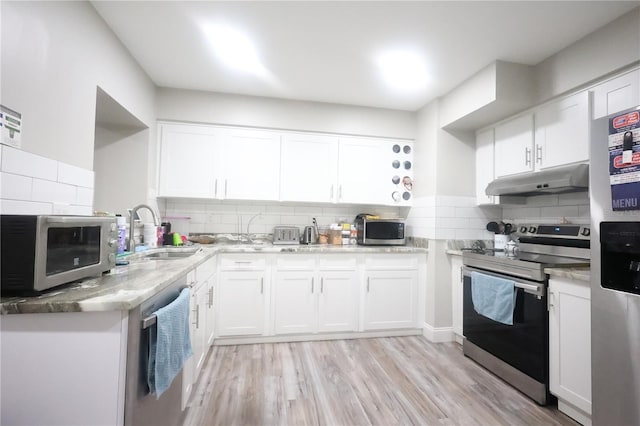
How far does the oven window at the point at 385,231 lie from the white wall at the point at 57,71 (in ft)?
7.89

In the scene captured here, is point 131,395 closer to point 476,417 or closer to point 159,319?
point 159,319

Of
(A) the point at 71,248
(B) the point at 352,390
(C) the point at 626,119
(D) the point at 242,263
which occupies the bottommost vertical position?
(B) the point at 352,390

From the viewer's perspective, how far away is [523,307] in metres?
1.92

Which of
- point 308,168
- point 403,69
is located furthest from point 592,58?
point 308,168

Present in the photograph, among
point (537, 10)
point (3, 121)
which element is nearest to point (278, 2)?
point (3, 121)

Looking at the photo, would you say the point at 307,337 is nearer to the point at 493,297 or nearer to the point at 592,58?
the point at 493,297

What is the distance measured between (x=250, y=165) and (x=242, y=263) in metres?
1.03

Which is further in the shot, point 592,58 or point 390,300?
point 390,300

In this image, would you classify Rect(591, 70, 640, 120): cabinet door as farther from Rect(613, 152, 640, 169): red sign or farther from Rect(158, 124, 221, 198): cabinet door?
Rect(158, 124, 221, 198): cabinet door

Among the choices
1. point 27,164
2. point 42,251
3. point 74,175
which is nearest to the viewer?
point 42,251

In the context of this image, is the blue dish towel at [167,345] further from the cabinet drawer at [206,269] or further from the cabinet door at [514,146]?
the cabinet door at [514,146]

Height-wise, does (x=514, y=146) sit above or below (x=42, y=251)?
above

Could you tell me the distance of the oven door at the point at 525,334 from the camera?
180 centimetres

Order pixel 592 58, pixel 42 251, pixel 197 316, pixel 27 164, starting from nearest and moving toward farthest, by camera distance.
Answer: pixel 42 251 → pixel 27 164 → pixel 197 316 → pixel 592 58
